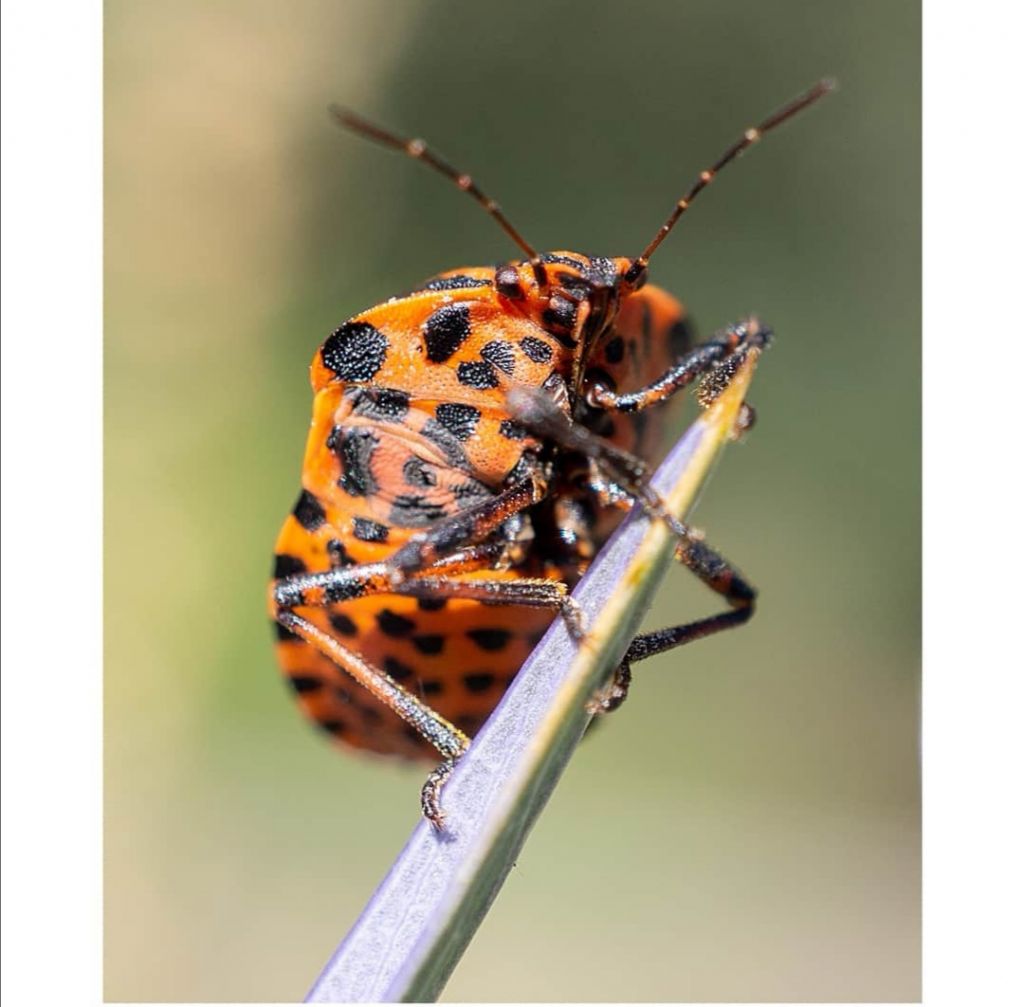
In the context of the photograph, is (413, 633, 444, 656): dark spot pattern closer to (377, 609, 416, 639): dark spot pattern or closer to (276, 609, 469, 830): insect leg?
(377, 609, 416, 639): dark spot pattern

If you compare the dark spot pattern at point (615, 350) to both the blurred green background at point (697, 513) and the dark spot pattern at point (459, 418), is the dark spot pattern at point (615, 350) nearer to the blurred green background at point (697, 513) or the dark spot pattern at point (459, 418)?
the dark spot pattern at point (459, 418)

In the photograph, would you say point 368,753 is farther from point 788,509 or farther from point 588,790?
point 788,509

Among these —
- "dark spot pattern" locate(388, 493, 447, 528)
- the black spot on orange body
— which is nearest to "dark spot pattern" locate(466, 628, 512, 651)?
the black spot on orange body

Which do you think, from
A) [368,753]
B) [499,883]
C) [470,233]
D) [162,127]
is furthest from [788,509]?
[499,883]

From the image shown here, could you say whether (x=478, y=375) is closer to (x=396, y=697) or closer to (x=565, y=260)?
(x=565, y=260)

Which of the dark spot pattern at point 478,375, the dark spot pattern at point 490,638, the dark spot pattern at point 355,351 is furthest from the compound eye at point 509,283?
the dark spot pattern at point 490,638

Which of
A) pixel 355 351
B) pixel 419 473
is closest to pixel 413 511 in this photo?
pixel 419 473

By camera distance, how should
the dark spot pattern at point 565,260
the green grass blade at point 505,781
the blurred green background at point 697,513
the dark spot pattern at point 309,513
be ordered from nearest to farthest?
the green grass blade at point 505,781 < the dark spot pattern at point 565,260 < the dark spot pattern at point 309,513 < the blurred green background at point 697,513
